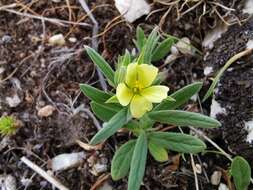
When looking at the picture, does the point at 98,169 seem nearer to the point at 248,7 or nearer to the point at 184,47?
the point at 184,47

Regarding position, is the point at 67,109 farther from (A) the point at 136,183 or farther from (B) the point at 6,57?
(A) the point at 136,183

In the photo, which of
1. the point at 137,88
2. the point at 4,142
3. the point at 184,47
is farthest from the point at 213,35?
the point at 4,142

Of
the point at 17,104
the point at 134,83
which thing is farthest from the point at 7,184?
the point at 134,83

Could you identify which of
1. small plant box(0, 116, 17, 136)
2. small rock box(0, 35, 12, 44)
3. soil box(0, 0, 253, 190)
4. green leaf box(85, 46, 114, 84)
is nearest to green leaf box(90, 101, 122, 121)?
green leaf box(85, 46, 114, 84)

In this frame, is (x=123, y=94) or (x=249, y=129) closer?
(x=123, y=94)

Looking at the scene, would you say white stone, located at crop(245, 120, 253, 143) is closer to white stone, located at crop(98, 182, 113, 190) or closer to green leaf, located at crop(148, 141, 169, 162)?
green leaf, located at crop(148, 141, 169, 162)
